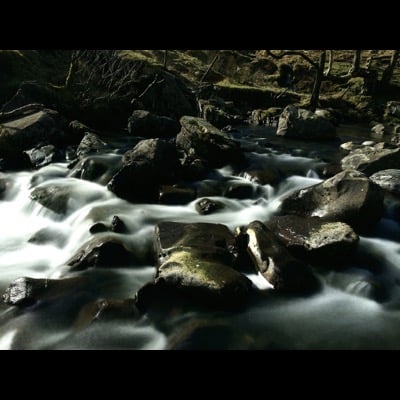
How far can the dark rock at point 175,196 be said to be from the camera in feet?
39.7

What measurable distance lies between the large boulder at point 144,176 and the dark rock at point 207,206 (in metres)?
1.44

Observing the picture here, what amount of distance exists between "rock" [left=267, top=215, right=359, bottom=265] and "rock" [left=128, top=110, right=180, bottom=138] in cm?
1270

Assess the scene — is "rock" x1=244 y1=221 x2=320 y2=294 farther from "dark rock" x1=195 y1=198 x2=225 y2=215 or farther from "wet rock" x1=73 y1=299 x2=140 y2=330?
"dark rock" x1=195 y1=198 x2=225 y2=215

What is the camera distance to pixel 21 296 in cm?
720

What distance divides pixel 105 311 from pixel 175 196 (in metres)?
5.71

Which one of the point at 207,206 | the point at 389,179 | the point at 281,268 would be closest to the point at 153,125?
the point at 207,206

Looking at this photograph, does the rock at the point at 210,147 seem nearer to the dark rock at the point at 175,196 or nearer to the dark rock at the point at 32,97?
the dark rock at the point at 175,196

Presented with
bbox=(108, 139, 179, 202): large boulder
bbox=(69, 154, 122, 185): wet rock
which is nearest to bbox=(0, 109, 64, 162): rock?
bbox=(69, 154, 122, 185): wet rock

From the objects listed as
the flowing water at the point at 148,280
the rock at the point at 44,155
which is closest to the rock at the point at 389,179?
the flowing water at the point at 148,280

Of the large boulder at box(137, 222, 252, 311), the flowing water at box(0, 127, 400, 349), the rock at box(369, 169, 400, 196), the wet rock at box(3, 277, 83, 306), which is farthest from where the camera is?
the rock at box(369, 169, 400, 196)

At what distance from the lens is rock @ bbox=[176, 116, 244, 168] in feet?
50.5

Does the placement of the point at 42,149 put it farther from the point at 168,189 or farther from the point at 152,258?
the point at 152,258
